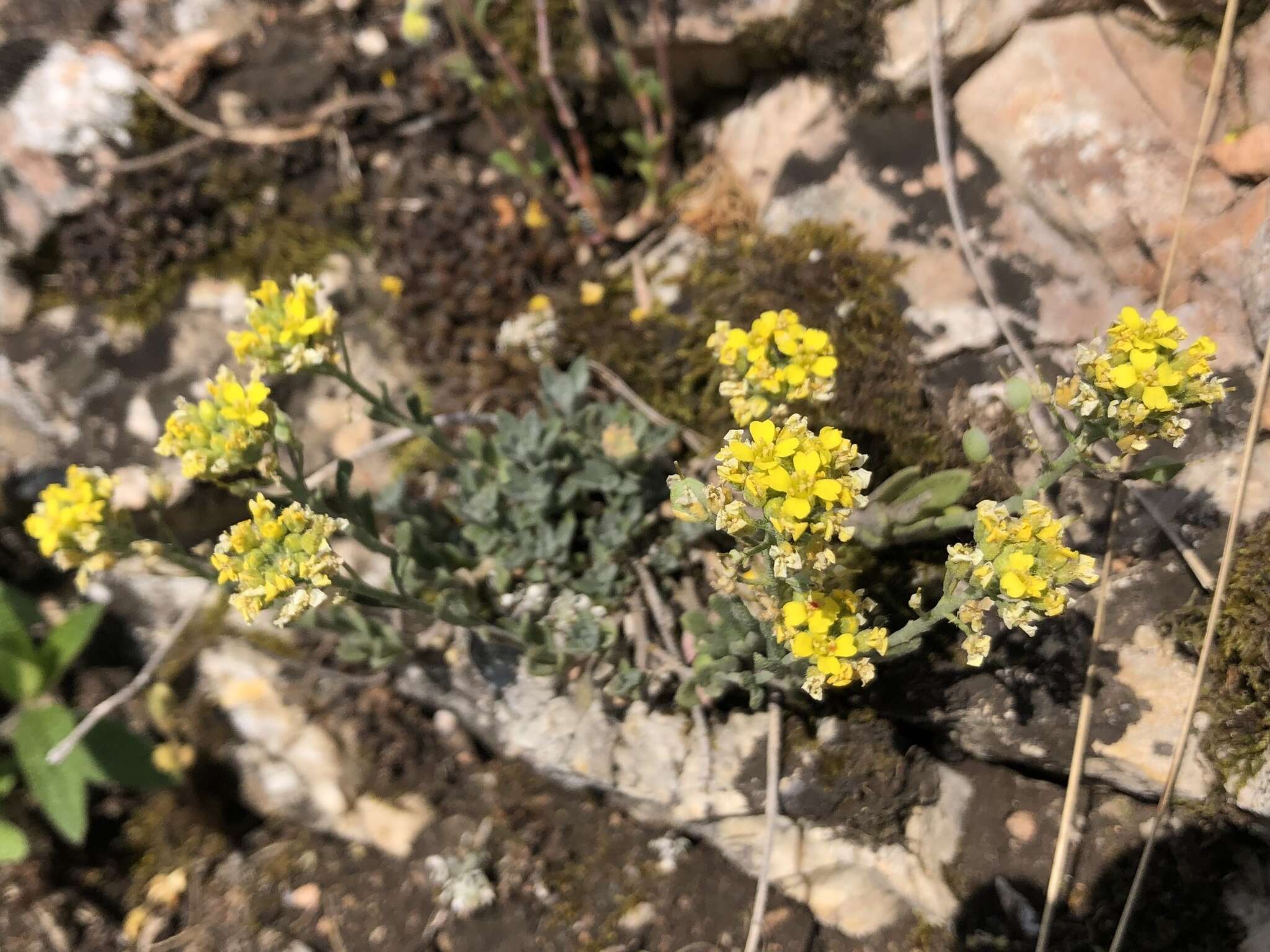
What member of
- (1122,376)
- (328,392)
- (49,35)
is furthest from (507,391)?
(49,35)

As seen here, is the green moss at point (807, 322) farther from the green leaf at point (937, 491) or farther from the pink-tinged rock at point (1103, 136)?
the pink-tinged rock at point (1103, 136)

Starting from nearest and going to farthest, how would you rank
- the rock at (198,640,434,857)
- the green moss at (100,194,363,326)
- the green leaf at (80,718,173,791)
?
the green leaf at (80,718,173,791) < the rock at (198,640,434,857) < the green moss at (100,194,363,326)

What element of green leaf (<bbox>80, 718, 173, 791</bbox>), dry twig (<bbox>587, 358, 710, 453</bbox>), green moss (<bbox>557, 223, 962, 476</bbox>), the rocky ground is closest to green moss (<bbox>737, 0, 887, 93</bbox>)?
the rocky ground

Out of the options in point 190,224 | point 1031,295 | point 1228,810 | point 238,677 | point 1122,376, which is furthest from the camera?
point 190,224

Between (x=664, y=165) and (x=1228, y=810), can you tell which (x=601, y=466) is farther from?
(x=1228, y=810)

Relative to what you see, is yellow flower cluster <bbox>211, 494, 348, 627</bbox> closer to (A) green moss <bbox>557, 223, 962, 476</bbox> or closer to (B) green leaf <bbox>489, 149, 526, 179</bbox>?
(A) green moss <bbox>557, 223, 962, 476</bbox>
